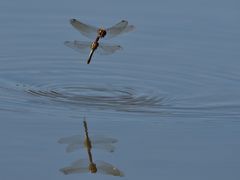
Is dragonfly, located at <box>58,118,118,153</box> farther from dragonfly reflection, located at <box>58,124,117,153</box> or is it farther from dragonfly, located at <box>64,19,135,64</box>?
A: dragonfly, located at <box>64,19,135,64</box>

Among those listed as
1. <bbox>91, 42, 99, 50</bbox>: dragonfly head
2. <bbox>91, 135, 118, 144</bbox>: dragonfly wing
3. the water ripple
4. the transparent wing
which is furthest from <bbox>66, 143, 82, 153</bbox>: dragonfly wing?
<bbox>91, 42, 99, 50</bbox>: dragonfly head

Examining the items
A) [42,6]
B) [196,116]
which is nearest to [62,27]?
[42,6]

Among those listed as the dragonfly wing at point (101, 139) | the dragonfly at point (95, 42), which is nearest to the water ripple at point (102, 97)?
the dragonfly at point (95, 42)

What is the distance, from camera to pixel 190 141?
5.48 metres

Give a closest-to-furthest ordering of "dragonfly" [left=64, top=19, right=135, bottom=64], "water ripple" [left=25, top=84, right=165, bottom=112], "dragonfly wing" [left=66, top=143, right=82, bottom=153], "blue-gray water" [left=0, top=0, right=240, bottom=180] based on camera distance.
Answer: "blue-gray water" [left=0, top=0, right=240, bottom=180] < "dragonfly wing" [left=66, top=143, right=82, bottom=153] < "water ripple" [left=25, top=84, right=165, bottom=112] < "dragonfly" [left=64, top=19, right=135, bottom=64]

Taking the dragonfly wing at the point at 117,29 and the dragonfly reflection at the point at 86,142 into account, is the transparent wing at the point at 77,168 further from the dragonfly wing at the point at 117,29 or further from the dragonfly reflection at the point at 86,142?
the dragonfly wing at the point at 117,29

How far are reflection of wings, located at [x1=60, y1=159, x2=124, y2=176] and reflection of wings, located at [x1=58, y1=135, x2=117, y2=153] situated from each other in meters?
0.22

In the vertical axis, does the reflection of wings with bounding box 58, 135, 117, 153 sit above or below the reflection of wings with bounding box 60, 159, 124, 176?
above

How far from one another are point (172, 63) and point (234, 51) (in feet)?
1.90

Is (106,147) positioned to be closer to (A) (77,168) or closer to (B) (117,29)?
(A) (77,168)

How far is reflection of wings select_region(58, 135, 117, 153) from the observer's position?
526cm

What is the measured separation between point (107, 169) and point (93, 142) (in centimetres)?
42

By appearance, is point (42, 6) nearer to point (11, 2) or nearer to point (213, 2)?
point (11, 2)

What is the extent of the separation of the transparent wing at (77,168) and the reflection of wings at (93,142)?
21cm
